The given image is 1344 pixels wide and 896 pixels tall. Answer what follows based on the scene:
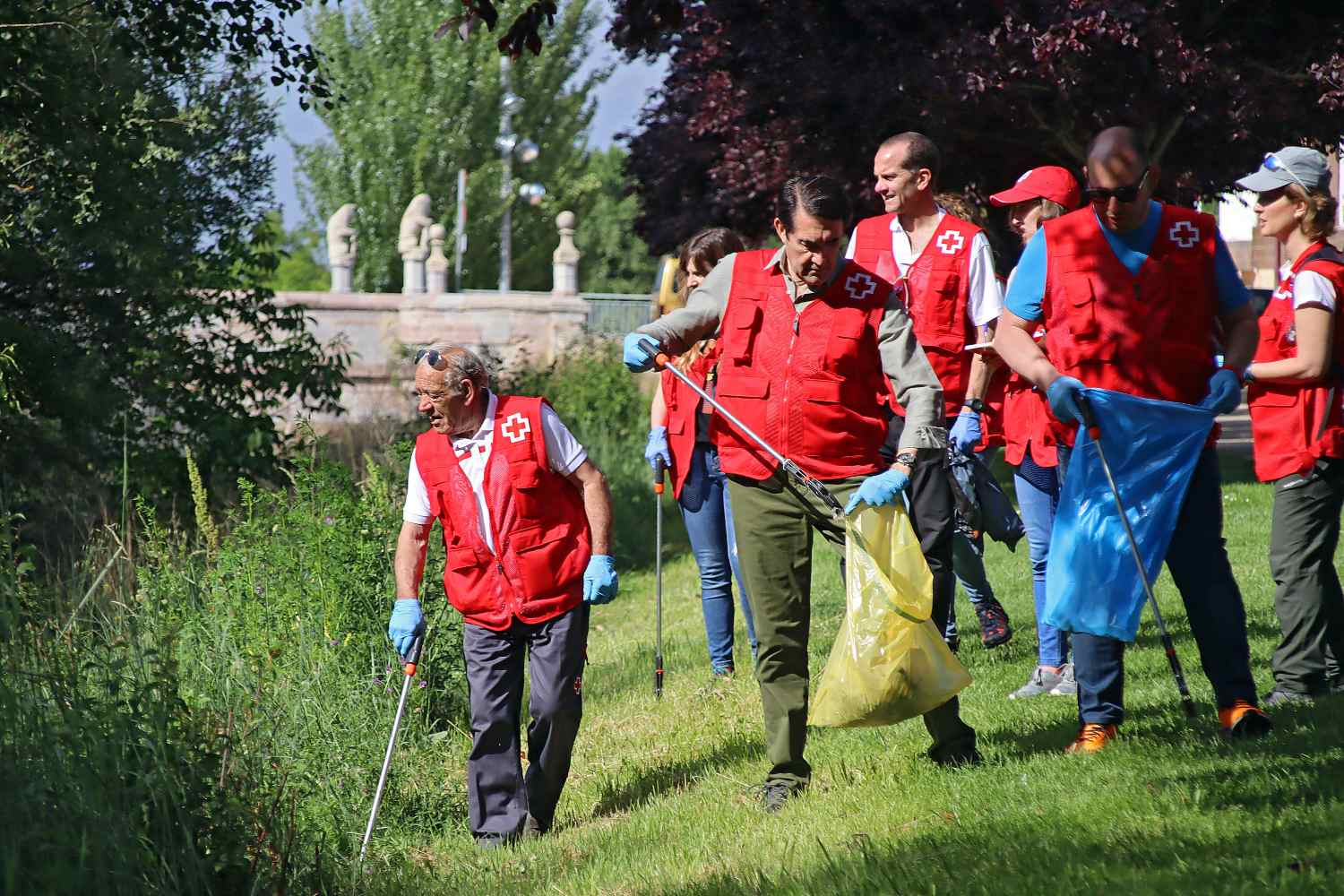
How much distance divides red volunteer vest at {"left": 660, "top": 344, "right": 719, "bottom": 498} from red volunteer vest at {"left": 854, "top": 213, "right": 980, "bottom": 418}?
126 cm

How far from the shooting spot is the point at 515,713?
5684 mm

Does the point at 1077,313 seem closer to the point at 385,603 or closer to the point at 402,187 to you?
the point at 385,603

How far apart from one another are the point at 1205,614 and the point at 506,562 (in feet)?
7.57

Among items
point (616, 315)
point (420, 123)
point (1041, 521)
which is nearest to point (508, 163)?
point (420, 123)

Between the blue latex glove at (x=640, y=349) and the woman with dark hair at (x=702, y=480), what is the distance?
2108 millimetres

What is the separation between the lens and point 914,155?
6.14m

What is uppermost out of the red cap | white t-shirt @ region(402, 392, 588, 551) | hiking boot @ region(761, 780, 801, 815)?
the red cap

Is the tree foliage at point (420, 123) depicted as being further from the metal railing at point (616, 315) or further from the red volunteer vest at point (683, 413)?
the red volunteer vest at point (683, 413)

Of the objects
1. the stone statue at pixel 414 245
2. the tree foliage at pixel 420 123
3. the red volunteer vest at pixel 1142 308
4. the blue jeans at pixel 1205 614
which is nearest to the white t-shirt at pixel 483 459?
the red volunteer vest at pixel 1142 308

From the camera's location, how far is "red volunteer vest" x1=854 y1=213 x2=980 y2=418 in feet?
20.3

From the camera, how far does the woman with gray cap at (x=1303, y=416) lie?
18.1ft

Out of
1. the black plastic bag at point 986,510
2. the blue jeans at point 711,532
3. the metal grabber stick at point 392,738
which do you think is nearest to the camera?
the metal grabber stick at point 392,738

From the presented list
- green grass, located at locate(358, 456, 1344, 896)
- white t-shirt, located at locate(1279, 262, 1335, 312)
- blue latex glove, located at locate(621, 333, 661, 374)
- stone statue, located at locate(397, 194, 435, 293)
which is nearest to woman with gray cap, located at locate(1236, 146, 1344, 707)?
white t-shirt, located at locate(1279, 262, 1335, 312)

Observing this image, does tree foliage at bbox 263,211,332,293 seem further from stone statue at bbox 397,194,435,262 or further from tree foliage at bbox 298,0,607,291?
stone statue at bbox 397,194,435,262
